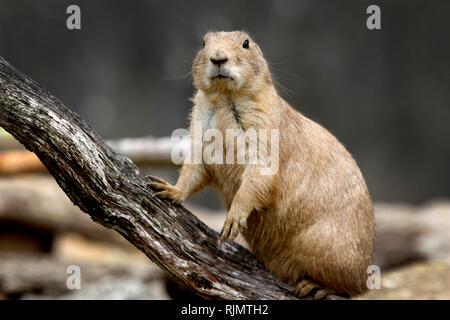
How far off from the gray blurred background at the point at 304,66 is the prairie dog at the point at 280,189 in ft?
34.5

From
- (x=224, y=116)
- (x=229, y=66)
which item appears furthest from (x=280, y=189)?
(x=229, y=66)

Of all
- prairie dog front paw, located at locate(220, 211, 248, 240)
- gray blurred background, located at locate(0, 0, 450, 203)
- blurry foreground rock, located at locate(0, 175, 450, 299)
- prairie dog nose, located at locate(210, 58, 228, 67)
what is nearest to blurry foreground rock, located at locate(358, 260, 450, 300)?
blurry foreground rock, located at locate(0, 175, 450, 299)

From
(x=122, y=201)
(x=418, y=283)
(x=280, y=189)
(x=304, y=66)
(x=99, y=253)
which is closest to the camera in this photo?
(x=122, y=201)

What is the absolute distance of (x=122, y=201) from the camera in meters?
5.68

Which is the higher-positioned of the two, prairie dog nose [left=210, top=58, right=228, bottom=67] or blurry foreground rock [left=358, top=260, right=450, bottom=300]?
prairie dog nose [left=210, top=58, right=228, bottom=67]

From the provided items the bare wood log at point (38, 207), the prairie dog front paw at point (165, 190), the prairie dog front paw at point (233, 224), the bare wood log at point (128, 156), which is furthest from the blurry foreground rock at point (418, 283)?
the bare wood log at point (38, 207)

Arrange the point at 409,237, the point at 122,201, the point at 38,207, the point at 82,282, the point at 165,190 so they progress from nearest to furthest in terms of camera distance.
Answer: the point at 122,201, the point at 165,190, the point at 82,282, the point at 409,237, the point at 38,207

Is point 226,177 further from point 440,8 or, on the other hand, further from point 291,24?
point 440,8

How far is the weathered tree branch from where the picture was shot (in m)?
5.30

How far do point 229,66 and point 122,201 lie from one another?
1.64 meters

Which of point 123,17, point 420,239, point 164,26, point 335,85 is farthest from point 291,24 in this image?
point 420,239

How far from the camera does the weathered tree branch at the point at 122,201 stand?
5.30 metres

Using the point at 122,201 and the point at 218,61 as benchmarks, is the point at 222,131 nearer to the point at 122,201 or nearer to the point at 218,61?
the point at 218,61

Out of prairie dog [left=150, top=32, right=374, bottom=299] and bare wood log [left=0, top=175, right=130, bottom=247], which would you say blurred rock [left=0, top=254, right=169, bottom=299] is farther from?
prairie dog [left=150, top=32, right=374, bottom=299]
